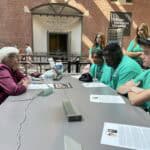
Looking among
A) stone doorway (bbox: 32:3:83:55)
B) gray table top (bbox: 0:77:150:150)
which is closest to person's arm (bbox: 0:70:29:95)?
gray table top (bbox: 0:77:150:150)

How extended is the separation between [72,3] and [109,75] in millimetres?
8095

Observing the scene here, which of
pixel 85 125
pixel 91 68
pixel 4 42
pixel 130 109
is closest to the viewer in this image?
pixel 85 125

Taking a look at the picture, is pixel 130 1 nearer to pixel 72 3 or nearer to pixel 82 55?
pixel 72 3

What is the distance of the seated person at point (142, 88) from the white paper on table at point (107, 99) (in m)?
0.08

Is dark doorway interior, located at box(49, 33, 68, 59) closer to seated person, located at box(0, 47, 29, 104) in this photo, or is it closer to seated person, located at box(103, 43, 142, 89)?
seated person, located at box(0, 47, 29, 104)

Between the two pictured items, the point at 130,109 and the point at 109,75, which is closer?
the point at 130,109

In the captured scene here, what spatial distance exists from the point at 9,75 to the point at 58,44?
8.34m

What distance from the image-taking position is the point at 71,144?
1.03 meters

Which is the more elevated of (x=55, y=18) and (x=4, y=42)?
(x=55, y=18)

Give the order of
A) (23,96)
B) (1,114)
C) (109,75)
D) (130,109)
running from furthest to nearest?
(109,75) → (23,96) → (130,109) → (1,114)

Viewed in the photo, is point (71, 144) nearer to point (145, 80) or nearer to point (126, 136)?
point (126, 136)

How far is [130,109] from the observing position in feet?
5.13

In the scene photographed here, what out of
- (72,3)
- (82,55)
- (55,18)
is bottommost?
(82,55)

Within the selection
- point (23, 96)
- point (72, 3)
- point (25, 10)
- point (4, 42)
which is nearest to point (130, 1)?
point (72, 3)
